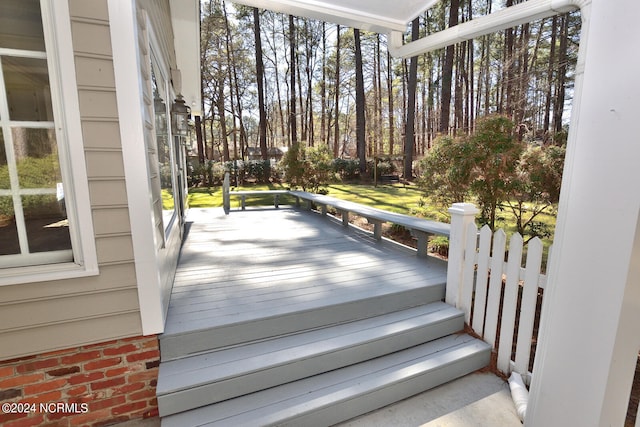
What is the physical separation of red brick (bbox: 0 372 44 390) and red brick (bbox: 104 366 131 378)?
33 cm

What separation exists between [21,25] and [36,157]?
0.65 m

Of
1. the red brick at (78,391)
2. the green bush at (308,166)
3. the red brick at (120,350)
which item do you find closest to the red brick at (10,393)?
the red brick at (78,391)

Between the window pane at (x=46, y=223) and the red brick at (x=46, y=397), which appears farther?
the red brick at (x=46, y=397)

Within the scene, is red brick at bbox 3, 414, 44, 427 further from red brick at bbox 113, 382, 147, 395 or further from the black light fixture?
the black light fixture

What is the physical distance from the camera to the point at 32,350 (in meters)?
1.76

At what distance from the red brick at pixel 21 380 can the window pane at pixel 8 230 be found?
737mm

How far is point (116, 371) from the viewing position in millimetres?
1989

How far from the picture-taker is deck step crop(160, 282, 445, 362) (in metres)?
2.11

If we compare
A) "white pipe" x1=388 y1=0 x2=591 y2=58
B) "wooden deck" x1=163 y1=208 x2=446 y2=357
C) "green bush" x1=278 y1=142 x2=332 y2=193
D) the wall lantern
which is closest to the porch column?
"white pipe" x1=388 y1=0 x2=591 y2=58

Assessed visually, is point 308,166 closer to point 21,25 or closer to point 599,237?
point 21,25

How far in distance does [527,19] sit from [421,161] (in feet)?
9.52

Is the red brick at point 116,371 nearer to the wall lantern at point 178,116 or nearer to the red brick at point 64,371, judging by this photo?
the red brick at point 64,371

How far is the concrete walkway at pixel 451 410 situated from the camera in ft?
6.62

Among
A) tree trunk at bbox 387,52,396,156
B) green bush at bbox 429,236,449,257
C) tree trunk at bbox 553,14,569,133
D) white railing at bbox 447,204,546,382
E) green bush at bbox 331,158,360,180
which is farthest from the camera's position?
tree trunk at bbox 387,52,396,156
